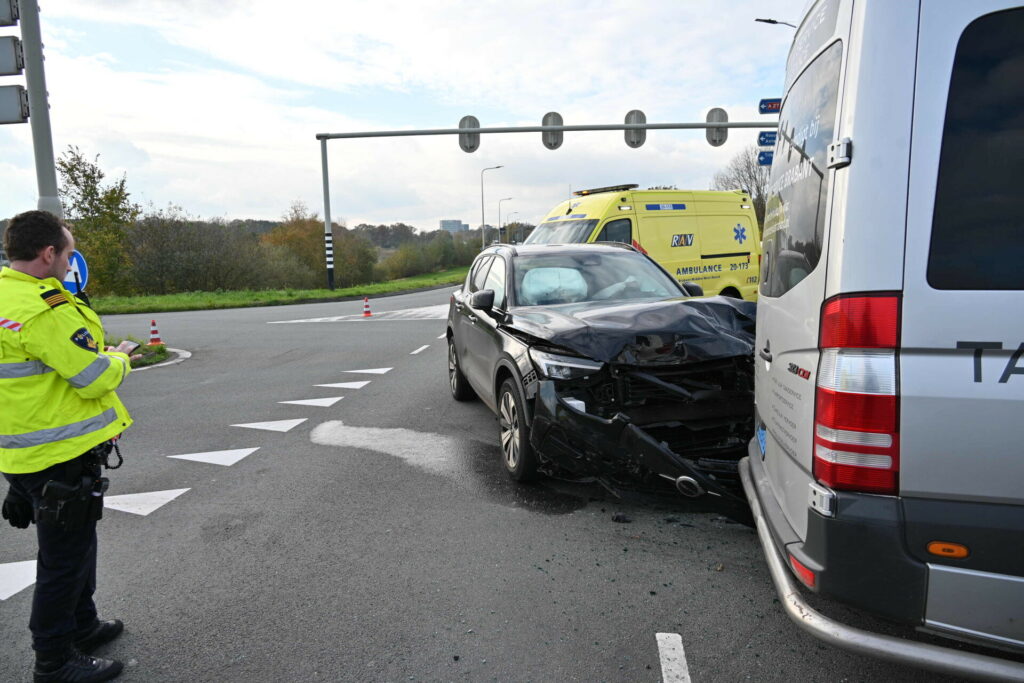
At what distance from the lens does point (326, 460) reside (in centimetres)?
549

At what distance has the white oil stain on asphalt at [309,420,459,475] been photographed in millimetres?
5355

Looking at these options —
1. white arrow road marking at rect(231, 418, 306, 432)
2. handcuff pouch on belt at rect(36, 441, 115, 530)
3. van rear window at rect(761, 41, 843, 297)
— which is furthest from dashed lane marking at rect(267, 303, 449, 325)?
van rear window at rect(761, 41, 843, 297)

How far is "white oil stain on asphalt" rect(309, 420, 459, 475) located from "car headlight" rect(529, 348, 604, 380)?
4.68 feet

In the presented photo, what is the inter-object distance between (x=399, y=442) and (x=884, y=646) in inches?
180

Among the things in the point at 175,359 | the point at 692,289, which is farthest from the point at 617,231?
the point at 175,359

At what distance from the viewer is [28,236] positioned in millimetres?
2500

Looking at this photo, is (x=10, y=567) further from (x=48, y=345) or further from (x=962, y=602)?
(x=962, y=602)

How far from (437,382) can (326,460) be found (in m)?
3.29

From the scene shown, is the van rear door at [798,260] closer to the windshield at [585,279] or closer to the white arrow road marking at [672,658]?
the white arrow road marking at [672,658]

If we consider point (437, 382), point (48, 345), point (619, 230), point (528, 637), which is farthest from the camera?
point (619, 230)

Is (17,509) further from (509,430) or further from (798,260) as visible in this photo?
(798,260)

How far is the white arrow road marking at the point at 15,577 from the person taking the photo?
3352mm

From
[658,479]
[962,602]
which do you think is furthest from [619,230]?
[962,602]

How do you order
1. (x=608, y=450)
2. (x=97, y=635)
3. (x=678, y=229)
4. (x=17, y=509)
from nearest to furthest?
1. (x=17, y=509)
2. (x=97, y=635)
3. (x=608, y=450)
4. (x=678, y=229)
